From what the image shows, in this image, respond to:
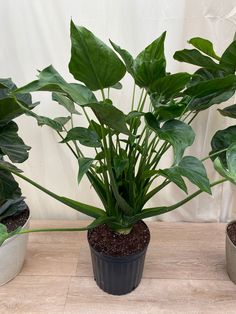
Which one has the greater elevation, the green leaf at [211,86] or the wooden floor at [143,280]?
the green leaf at [211,86]

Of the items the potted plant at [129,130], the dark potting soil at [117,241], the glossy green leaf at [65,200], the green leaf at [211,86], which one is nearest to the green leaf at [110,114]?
the potted plant at [129,130]

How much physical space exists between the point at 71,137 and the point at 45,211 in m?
0.69

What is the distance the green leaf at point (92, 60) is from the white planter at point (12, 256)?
Answer: 0.58 metres

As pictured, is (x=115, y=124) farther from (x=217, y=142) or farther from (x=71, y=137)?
(x=217, y=142)

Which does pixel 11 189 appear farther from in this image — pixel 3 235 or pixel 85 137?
pixel 85 137

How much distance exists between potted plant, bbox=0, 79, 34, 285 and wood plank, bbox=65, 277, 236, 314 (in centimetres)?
22

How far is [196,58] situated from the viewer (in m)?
0.78

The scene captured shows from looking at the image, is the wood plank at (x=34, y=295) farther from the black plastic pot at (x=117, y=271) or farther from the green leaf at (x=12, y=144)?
the green leaf at (x=12, y=144)

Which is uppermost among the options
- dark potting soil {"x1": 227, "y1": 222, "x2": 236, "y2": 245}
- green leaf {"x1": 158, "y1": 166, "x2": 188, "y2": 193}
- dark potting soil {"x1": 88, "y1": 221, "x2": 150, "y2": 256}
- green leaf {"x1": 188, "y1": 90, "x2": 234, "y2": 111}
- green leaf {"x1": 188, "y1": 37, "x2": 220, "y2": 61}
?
green leaf {"x1": 188, "y1": 37, "x2": 220, "y2": 61}

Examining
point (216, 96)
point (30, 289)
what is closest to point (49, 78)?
point (216, 96)

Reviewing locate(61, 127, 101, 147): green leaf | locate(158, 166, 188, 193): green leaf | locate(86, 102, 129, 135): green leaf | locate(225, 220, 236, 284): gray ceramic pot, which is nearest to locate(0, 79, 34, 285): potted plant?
locate(61, 127, 101, 147): green leaf

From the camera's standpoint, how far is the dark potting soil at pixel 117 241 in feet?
2.85

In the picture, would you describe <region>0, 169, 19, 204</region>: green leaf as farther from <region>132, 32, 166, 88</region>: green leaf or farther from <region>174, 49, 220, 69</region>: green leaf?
<region>174, 49, 220, 69</region>: green leaf

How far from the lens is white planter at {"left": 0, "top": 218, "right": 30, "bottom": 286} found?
2.92 ft
